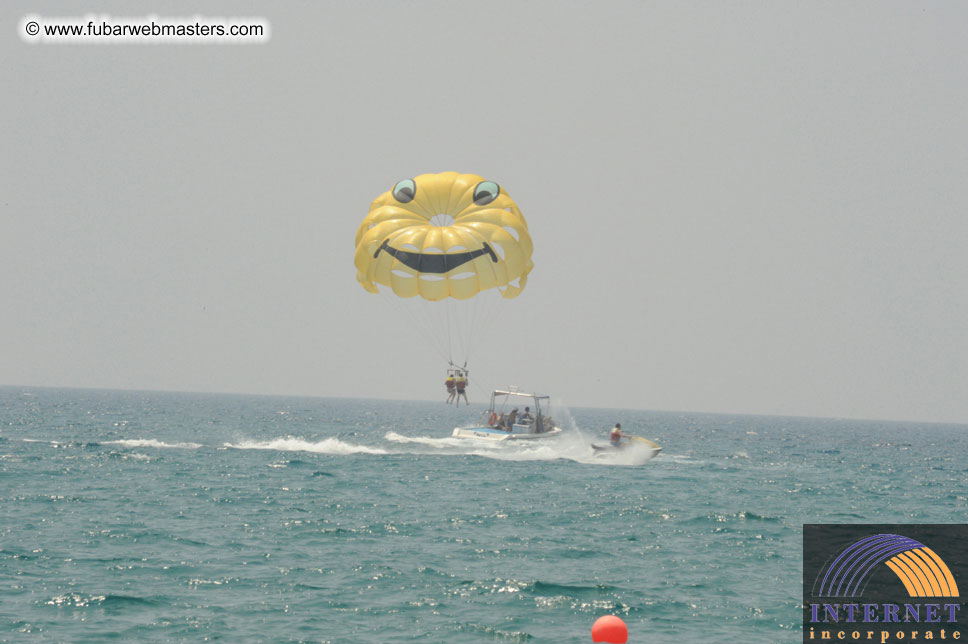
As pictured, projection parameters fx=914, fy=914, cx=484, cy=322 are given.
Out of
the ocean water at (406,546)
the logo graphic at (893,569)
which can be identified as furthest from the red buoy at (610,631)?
the logo graphic at (893,569)

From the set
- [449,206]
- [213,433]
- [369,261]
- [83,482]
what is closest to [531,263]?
[449,206]

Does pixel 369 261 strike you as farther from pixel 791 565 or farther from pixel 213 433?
pixel 213 433

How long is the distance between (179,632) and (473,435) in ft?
109

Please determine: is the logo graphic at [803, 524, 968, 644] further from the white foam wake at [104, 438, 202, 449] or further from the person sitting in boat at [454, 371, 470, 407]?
the white foam wake at [104, 438, 202, 449]

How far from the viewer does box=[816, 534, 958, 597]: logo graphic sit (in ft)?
68.2

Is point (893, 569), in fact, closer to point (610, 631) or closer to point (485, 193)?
point (610, 631)

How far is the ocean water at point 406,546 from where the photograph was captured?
17.5 m

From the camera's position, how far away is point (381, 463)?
1887 inches

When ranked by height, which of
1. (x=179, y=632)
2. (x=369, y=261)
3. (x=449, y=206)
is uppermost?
(x=449, y=206)

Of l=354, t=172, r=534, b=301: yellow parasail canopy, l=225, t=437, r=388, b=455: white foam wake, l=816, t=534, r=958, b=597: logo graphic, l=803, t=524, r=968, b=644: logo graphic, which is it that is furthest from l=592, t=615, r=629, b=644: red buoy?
l=225, t=437, r=388, b=455: white foam wake

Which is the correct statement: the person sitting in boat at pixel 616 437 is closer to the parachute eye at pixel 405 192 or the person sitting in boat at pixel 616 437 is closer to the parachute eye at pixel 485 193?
the parachute eye at pixel 485 193

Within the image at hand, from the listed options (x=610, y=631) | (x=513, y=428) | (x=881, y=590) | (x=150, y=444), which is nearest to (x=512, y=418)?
(x=513, y=428)

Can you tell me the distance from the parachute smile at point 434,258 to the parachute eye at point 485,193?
2.58 metres

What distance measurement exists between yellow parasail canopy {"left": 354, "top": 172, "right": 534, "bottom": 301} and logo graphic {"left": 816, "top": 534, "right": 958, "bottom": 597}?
17621 mm
